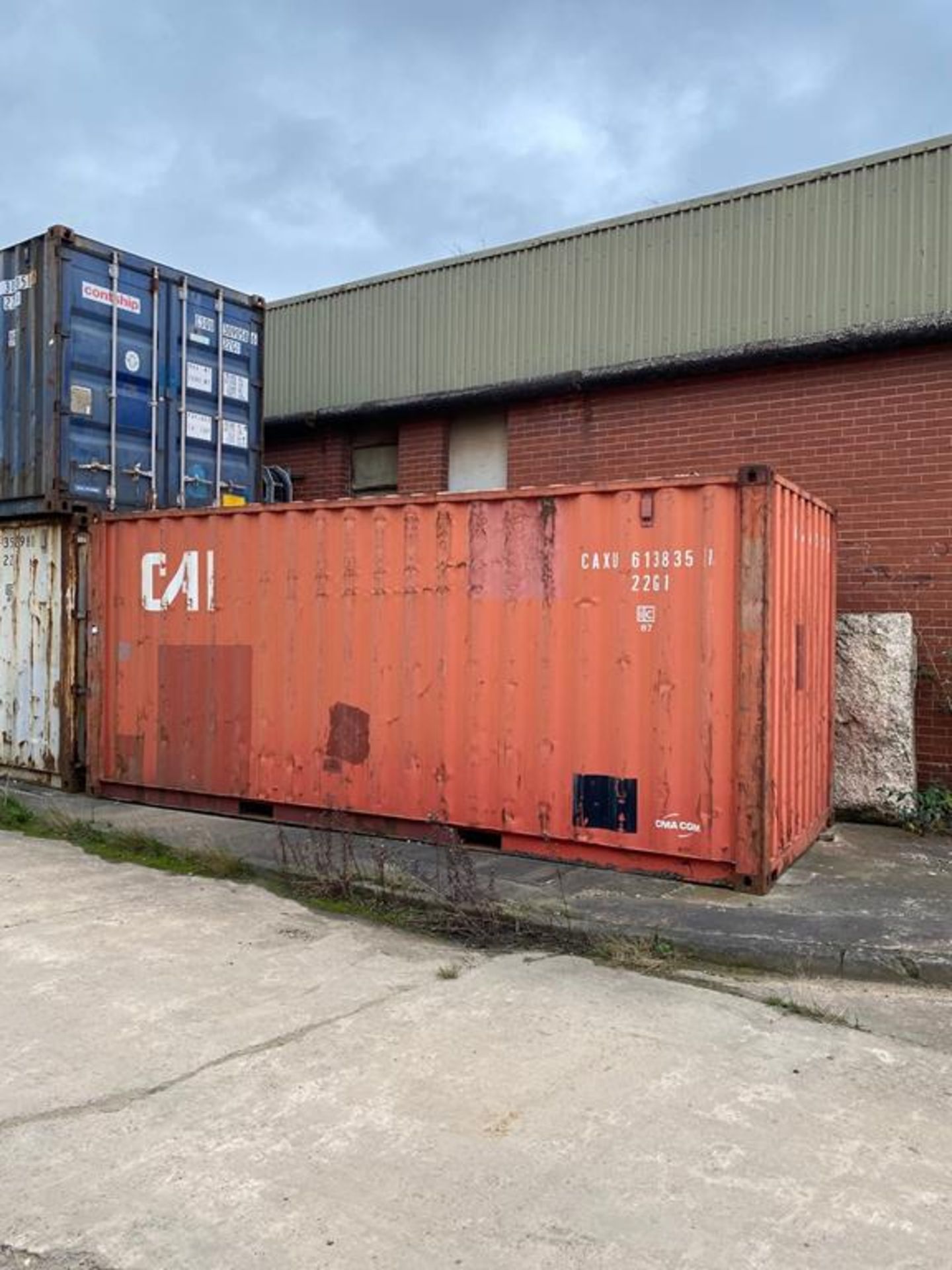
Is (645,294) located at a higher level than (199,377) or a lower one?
higher

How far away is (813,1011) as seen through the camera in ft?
16.0

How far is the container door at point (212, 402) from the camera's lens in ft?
35.1

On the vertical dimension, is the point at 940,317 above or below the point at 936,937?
above

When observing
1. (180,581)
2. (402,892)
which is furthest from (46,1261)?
(180,581)

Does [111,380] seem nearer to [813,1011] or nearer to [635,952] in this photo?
[635,952]

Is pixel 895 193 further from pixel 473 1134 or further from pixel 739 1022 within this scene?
pixel 473 1134

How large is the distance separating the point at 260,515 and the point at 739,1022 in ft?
19.2

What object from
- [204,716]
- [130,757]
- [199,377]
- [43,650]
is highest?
[199,377]

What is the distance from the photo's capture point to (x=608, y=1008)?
16.1 ft

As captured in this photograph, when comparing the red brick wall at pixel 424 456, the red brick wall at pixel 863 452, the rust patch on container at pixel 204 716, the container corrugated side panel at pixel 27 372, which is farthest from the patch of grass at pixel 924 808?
the container corrugated side panel at pixel 27 372

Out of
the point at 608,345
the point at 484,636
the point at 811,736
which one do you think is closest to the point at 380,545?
the point at 484,636

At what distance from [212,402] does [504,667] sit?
16.8 feet

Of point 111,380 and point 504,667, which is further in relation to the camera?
point 111,380

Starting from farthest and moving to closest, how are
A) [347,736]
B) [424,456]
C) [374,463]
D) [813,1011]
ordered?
[374,463] < [424,456] < [347,736] < [813,1011]
